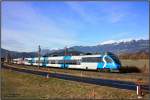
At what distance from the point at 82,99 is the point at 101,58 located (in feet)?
123

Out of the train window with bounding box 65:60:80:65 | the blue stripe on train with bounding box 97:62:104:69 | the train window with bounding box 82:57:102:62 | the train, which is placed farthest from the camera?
the train window with bounding box 65:60:80:65

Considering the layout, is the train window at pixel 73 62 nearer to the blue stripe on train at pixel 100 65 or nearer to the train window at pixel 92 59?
the train window at pixel 92 59

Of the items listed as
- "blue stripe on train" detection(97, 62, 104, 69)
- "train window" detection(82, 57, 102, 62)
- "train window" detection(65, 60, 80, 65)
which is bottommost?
"blue stripe on train" detection(97, 62, 104, 69)

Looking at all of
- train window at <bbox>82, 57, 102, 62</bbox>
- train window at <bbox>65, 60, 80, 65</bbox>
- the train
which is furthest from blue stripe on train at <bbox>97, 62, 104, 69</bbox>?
train window at <bbox>65, 60, 80, 65</bbox>

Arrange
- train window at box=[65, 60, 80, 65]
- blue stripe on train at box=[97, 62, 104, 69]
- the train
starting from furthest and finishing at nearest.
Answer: train window at box=[65, 60, 80, 65] → blue stripe on train at box=[97, 62, 104, 69] → the train

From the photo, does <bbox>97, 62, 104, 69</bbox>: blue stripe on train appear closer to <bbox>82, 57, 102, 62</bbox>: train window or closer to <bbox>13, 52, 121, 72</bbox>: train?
<bbox>13, 52, 121, 72</bbox>: train

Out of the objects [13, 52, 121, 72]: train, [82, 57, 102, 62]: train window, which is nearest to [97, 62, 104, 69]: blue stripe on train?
[13, 52, 121, 72]: train

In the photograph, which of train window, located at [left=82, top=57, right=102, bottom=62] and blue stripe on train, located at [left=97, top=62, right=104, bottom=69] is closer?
blue stripe on train, located at [left=97, top=62, right=104, bottom=69]

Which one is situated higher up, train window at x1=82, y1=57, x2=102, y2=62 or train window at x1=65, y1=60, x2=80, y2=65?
train window at x1=82, y1=57, x2=102, y2=62

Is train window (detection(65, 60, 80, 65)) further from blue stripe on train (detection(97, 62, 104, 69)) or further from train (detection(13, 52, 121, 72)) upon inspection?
blue stripe on train (detection(97, 62, 104, 69))

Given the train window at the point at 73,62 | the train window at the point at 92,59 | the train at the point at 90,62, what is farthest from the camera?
the train window at the point at 73,62

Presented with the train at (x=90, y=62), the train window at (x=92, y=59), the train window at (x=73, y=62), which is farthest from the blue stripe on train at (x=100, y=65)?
the train window at (x=73, y=62)

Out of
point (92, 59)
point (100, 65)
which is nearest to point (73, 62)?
point (92, 59)

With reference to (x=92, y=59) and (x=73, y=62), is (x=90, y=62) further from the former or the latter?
(x=73, y=62)
